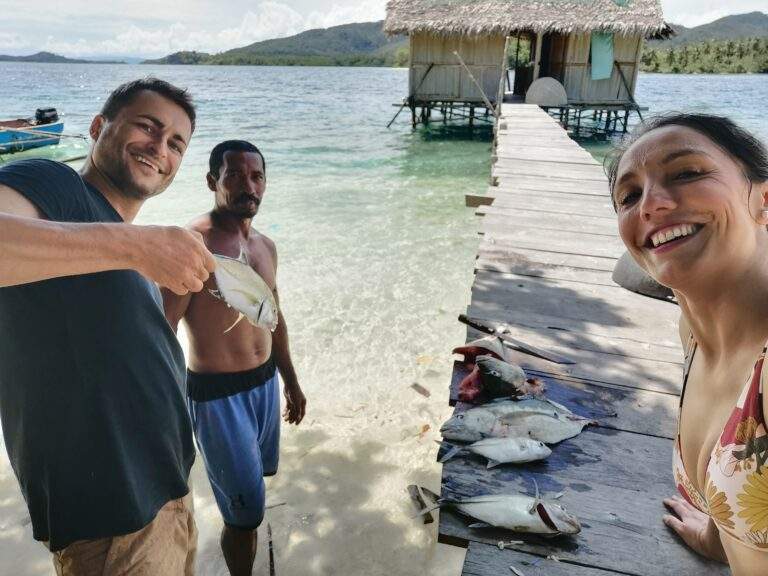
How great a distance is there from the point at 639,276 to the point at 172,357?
3.12 m

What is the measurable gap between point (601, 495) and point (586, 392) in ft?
2.48

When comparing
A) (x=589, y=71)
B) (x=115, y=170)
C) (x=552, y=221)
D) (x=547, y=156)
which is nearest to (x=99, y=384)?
(x=115, y=170)

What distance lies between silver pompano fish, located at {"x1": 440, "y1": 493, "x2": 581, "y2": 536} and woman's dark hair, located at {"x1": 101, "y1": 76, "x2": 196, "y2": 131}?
1975 millimetres

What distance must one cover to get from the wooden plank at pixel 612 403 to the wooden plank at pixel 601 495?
0.09 metres

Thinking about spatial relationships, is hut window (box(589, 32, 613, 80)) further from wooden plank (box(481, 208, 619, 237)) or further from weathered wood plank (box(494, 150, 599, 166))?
wooden plank (box(481, 208, 619, 237))

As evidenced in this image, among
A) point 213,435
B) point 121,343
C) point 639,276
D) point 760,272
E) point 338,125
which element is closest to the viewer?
point 760,272

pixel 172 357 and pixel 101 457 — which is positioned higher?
pixel 172 357

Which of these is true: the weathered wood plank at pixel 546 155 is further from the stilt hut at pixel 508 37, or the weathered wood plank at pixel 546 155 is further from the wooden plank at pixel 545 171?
the stilt hut at pixel 508 37

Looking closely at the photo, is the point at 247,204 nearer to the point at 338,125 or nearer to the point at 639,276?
the point at 639,276

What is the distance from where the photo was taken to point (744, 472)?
3.84ft

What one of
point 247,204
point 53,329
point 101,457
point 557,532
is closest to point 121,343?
point 53,329

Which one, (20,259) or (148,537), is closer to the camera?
(20,259)

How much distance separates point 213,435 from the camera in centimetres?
253

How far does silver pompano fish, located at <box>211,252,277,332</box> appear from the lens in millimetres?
1787
